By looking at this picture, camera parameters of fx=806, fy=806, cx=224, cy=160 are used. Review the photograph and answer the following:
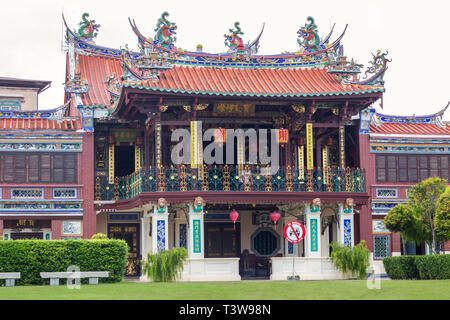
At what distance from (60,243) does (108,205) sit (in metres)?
7.09

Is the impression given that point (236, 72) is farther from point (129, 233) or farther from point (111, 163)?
point (129, 233)

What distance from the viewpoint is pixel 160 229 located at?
2803 centimetres

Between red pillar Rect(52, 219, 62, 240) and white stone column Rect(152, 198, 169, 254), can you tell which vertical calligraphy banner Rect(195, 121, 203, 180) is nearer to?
white stone column Rect(152, 198, 169, 254)

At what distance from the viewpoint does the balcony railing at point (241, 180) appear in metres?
28.4

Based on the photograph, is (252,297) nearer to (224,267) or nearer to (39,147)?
(224,267)

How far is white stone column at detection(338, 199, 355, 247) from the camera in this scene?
29.1m

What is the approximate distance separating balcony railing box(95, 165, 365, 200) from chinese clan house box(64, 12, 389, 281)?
0.05 metres

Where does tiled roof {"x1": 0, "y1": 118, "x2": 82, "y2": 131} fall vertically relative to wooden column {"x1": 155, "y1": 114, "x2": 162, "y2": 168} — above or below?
above

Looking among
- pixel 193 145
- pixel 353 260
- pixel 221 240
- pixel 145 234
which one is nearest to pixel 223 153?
pixel 193 145

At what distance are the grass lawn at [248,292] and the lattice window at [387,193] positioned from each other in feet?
37.2

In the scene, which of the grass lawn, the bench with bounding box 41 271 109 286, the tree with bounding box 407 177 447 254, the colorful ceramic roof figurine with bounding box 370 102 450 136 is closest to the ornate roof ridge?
the colorful ceramic roof figurine with bounding box 370 102 450 136

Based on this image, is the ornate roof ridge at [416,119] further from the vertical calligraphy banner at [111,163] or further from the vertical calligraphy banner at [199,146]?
the vertical calligraphy banner at [111,163]

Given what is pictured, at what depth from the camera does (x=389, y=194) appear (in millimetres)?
34000
